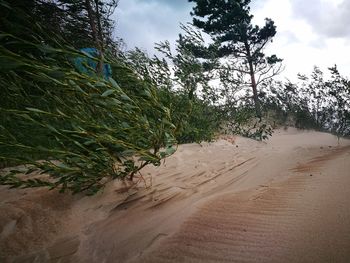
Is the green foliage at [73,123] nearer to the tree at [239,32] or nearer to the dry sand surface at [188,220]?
the dry sand surface at [188,220]

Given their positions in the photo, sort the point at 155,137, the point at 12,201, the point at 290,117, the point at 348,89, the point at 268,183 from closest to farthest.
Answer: the point at 155,137 < the point at 12,201 < the point at 268,183 < the point at 348,89 < the point at 290,117

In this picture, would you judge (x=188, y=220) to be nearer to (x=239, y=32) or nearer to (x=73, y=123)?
(x=73, y=123)

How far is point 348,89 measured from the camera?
21.9 ft

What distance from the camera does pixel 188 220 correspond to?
1978mm

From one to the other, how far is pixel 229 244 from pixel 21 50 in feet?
5.57

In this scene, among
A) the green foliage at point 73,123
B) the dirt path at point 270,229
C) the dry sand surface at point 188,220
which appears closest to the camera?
the dirt path at point 270,229

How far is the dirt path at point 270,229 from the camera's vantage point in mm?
1426

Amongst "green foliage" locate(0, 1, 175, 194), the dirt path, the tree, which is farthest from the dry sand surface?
the tree

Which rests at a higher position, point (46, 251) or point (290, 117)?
point (290, 117)

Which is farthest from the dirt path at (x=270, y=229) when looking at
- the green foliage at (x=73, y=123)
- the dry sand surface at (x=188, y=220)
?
the green foliage at (x=73, y=123)

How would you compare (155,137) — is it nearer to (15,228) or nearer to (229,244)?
(229,244)

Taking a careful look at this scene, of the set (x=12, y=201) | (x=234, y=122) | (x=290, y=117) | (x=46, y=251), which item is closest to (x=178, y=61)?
(x=234, y=122)

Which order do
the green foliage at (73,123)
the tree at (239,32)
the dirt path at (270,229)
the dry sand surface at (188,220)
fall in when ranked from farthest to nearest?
the tree at (239,32) → the green foliage at (73,123) → the dry sand surface at (188,220) → the dirt path at (270,229)

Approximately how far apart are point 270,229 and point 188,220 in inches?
22.6
